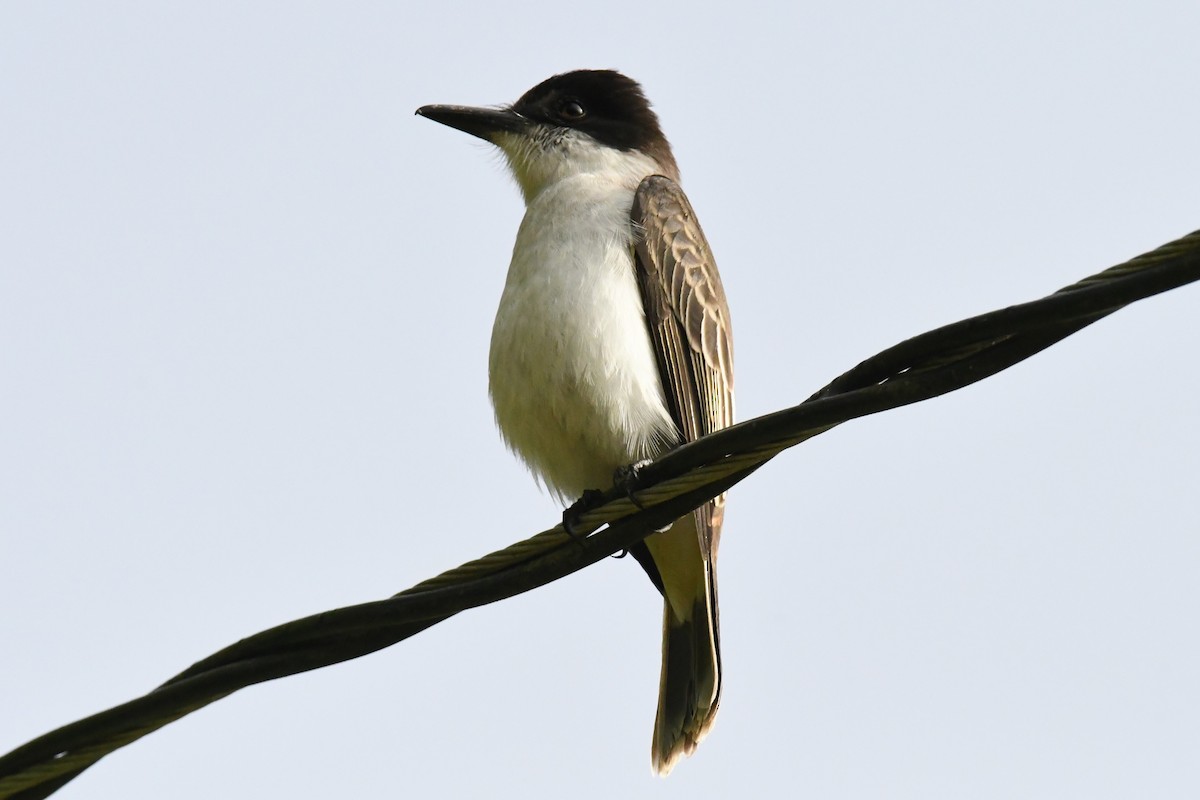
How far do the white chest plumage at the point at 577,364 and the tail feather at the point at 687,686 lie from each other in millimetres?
843

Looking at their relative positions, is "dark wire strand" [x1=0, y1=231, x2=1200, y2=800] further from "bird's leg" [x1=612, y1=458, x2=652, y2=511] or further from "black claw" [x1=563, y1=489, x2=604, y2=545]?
"black claw" [x1=563, y1=489, x2=604, y2=545]

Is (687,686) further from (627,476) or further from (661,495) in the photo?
(661,495)

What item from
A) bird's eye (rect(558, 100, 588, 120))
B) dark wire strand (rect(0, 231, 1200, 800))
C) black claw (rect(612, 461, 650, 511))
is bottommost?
dark wire strand (rect(0, 231, 1200, 800))

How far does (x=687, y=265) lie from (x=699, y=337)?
1.07 feet

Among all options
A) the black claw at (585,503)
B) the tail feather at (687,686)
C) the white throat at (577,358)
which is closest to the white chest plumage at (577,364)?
the white throat at (577,358)

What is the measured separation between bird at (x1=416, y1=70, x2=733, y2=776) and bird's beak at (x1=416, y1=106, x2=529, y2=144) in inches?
30.6

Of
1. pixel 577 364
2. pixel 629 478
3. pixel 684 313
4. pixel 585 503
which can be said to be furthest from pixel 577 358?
pixel 629 478

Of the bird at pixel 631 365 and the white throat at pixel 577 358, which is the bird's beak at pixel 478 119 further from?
the white throat at pixel 577 358

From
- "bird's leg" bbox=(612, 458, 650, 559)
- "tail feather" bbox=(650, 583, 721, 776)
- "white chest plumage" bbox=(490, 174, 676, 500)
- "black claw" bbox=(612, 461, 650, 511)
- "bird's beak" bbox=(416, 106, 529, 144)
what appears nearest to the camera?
"black claw" bbox=(612, 461, 650, 511)

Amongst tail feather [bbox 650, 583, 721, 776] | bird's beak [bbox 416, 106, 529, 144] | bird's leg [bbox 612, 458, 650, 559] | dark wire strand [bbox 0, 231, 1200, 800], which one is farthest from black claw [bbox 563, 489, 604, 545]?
bird's beak [bbox 416, 106, 529, 144]

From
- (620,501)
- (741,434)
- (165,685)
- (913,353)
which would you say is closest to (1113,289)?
(913,353)

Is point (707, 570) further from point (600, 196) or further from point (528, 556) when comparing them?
point (528, 556)

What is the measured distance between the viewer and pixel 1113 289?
3324mm

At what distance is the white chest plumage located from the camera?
593 centimetres
